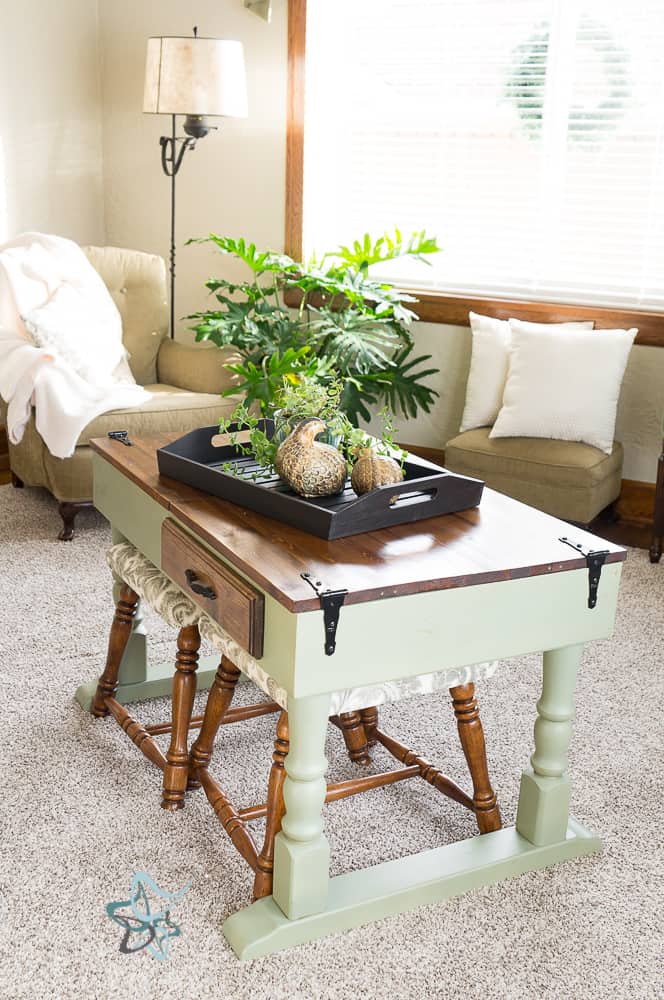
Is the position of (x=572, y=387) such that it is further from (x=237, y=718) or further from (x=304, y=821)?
(x=304, y=821)

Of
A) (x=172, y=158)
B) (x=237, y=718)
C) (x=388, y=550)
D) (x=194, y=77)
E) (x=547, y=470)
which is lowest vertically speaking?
(x=237, y=718)

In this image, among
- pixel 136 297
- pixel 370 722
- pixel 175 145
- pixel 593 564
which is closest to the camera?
pixel 593 564

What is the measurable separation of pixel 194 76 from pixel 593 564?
3.17 meters

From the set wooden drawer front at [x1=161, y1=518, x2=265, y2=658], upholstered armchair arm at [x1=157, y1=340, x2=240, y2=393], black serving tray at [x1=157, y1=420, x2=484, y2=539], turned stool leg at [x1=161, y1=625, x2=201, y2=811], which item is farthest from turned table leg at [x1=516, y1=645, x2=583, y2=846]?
upholstered armchair arm at [x1=157, y1=340, x2=240, y2=393]

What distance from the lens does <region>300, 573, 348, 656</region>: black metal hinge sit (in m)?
1.61

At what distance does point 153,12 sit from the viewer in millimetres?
4898

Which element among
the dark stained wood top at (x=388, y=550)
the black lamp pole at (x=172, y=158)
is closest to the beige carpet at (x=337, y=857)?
the dark stained wood top at (x=388, y=550)

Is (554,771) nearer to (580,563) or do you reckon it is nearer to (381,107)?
(580,563)

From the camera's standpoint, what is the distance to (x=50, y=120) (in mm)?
4891

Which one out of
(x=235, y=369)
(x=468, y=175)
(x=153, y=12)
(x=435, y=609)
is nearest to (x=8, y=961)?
(x=435, y=609)

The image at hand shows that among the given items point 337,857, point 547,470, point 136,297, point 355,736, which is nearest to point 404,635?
point 337,857

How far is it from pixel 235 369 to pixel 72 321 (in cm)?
64

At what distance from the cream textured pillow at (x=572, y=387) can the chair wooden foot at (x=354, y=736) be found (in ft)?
6.11

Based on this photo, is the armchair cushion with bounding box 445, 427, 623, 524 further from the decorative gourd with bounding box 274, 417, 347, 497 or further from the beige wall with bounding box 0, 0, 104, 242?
the beige wall with bounding box 0, 0, 104, 242
